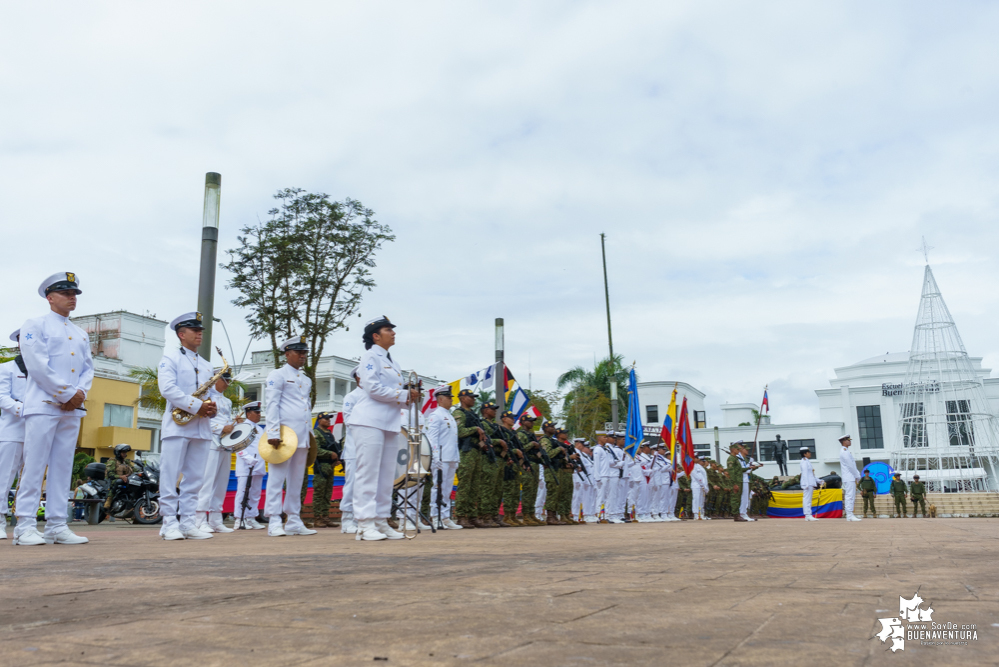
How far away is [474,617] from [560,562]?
6.49 feet

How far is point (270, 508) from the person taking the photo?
7582 mm

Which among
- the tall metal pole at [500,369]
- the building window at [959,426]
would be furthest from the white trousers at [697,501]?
the building window at [959,426]

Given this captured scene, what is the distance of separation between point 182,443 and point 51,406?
1210 millimetres

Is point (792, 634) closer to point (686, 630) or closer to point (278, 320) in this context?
point (686, 630)

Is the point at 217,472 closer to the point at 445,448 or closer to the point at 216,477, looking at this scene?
the point at 216,477

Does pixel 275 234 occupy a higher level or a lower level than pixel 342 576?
higher

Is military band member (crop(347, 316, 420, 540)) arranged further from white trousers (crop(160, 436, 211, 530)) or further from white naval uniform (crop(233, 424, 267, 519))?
white naval uniform (crop(233, 424, 267, 519))

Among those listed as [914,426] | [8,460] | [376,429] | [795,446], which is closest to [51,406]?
[8,460]

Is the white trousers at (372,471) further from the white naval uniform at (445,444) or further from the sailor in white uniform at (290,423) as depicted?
the white naval uniform at (445,444)

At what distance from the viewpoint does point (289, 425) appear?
8.13 meters

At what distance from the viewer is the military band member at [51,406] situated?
20.0ft

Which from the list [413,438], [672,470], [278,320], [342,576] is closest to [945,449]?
[672,470]

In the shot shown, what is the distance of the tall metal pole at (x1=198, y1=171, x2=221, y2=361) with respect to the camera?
31.8 feet

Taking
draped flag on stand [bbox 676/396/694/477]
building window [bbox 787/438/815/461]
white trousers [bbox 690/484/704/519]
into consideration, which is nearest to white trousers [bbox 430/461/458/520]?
white trousers [bbox 690/484/704/519]
